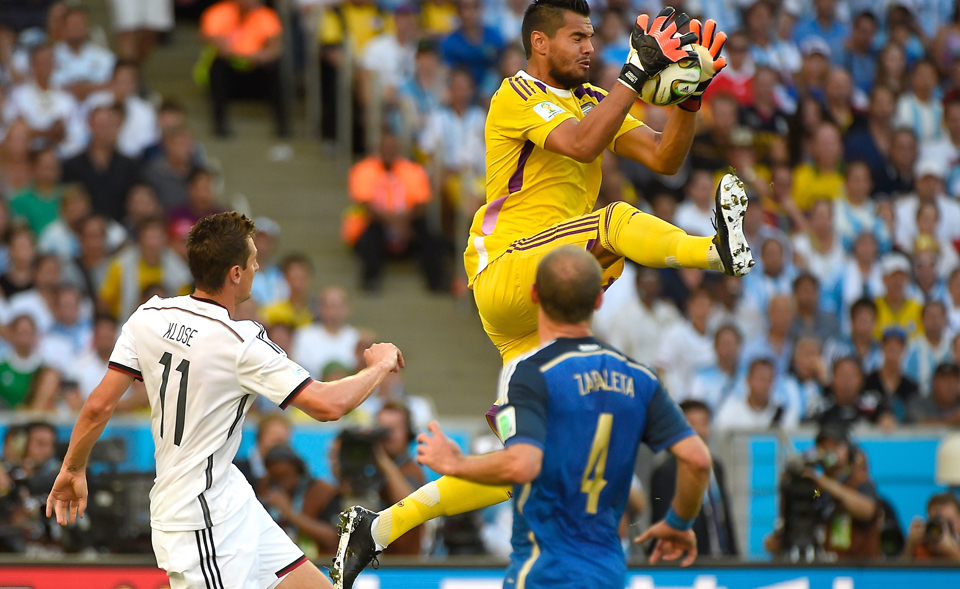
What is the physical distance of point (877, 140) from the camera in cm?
1384

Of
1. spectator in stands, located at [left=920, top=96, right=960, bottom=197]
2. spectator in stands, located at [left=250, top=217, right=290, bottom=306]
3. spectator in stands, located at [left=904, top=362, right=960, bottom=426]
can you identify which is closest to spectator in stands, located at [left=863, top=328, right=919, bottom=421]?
spectator in stands, located at [left=904, top=362, right=960, bottom=426]

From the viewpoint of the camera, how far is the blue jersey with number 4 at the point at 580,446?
470 cm

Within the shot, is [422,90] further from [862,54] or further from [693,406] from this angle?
[693,406]

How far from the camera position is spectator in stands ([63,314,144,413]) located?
10242 millimetres

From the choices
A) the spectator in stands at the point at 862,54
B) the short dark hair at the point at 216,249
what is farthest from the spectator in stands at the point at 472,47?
the short dark hair at the point at 216,249

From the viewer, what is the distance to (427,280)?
13.1 meters

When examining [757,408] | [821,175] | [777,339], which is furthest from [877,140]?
[757,408]

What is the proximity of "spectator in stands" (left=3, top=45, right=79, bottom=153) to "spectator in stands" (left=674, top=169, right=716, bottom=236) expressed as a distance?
5.68 metres

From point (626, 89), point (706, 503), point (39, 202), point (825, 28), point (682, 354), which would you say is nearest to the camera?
point (626, 89)

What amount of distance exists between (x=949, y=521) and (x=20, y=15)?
10459 mm

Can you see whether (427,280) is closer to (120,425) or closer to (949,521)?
(120,425)

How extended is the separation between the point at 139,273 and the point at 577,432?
23.9 ft

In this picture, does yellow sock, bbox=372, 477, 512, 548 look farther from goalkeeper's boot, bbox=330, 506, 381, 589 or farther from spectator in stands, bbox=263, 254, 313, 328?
spectator in stands, bbox=263, 254, 313, 328

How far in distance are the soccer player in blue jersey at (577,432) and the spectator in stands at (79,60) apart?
904cm
